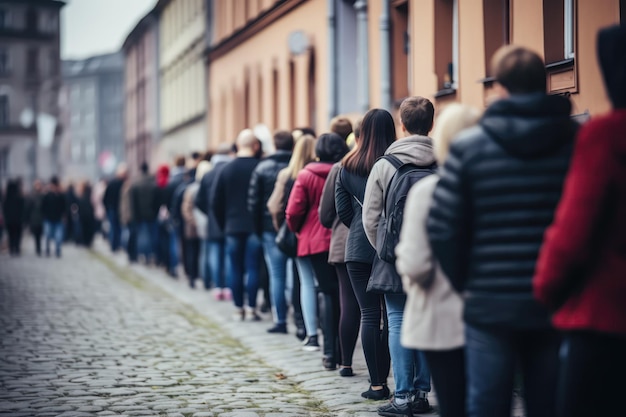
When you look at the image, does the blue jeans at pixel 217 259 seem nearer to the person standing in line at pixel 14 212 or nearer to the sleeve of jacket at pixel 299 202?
the sleeve of jacket at pixel 299 202

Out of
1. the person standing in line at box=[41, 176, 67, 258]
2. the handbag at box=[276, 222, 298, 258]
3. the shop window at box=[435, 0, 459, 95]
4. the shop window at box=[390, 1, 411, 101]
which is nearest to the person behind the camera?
the handbag at box=[276, 222, 298, 258]

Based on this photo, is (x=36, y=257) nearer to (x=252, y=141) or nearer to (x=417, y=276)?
(x=252, y=141)

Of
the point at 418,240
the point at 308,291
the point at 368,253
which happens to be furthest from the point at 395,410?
the point at 308,291

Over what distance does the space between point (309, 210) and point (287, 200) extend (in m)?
1.02

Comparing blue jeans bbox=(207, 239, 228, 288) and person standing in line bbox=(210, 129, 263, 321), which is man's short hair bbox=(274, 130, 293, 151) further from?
blue jeans bbox=(207, 239, 228, 288)

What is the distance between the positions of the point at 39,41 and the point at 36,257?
65.6 meters

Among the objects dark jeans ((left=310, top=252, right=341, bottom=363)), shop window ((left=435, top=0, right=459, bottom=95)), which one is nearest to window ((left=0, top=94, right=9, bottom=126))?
shop window ((left=435, top=0, right=459, bottom=95))

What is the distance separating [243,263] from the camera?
1330 centimetres

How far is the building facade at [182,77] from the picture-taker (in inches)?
1647

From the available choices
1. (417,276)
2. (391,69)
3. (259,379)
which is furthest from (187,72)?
(417,276)

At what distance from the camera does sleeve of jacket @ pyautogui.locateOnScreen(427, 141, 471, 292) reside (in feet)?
15.1

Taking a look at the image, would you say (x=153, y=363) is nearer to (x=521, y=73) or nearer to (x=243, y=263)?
(x=243, y=263)

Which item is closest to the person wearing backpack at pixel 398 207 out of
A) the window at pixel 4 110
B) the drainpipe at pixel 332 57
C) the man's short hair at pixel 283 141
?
the man's short hair at pixel 283 141

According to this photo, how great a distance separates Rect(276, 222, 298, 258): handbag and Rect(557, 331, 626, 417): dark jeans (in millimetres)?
6941
